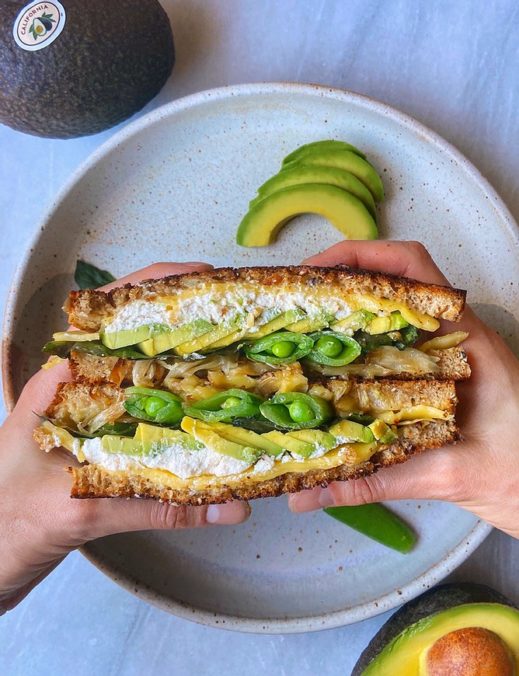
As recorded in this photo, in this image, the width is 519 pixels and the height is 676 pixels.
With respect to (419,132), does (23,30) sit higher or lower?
lower

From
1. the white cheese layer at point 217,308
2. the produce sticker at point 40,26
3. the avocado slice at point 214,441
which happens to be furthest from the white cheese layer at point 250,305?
the produce sticker at point 40,26

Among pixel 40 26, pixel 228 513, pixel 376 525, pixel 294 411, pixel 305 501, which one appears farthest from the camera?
pixel 376 525

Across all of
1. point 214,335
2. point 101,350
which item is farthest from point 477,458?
point 101,350

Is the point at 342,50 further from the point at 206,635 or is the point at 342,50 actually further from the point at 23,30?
the point at 206,635

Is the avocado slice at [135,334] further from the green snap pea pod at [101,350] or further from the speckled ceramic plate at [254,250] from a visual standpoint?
the speckled ceramic plate at [254,250]

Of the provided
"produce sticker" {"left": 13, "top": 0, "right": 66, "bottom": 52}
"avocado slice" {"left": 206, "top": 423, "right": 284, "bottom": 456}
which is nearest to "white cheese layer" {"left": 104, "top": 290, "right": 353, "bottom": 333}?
"avocado slice" {"left": 206, "top": 423, "right": 284, "bottom": 456}

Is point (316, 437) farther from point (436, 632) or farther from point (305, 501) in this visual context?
point (436, 632)

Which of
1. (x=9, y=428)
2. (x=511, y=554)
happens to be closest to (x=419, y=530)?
(x=511, y=554)

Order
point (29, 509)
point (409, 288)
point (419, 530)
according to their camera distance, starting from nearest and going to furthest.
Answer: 1. point (409, 288)
2. point (29, 509)
3. point (419, 530)
